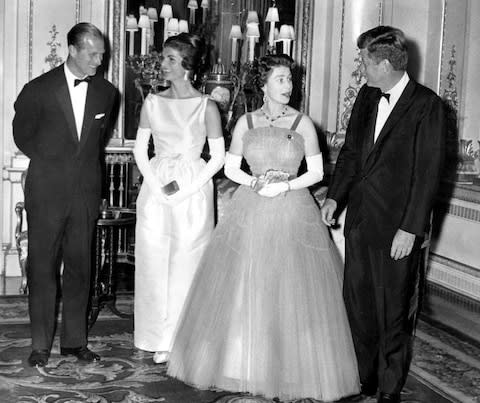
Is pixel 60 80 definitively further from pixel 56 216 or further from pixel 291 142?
pixel 291 142

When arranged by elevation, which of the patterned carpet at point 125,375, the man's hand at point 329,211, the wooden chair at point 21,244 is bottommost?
the patterned carpet at point 125,375

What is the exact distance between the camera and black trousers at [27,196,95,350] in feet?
15.1

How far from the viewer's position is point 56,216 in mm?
4590

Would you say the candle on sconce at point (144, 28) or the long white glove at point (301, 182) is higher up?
the candle on sconce at point (144, 28)

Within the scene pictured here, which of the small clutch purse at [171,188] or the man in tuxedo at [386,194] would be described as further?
the small clutch purse at [171,188]

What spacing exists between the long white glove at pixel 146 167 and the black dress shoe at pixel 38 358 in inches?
42.4

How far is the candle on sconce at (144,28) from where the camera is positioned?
726 centimetres

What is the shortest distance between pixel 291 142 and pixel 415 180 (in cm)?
75

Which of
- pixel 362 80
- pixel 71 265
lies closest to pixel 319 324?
pixel 71 265

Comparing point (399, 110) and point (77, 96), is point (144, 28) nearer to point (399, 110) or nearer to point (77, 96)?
point (77, 96)

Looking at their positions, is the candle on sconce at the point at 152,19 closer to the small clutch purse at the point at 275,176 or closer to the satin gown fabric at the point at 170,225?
the satin gown fabric at the point at 170,225

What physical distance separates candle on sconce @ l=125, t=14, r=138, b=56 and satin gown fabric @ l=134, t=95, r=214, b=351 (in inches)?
106

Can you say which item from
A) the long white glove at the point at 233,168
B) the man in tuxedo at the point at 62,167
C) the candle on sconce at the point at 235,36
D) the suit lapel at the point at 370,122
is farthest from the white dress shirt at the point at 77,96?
the candle on sconce at the point at 235,36

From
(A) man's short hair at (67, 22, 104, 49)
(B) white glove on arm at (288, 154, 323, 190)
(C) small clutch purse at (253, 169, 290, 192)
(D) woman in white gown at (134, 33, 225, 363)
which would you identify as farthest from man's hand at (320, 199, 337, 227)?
(A) man's short hair at (67, 22, 104, 49)
